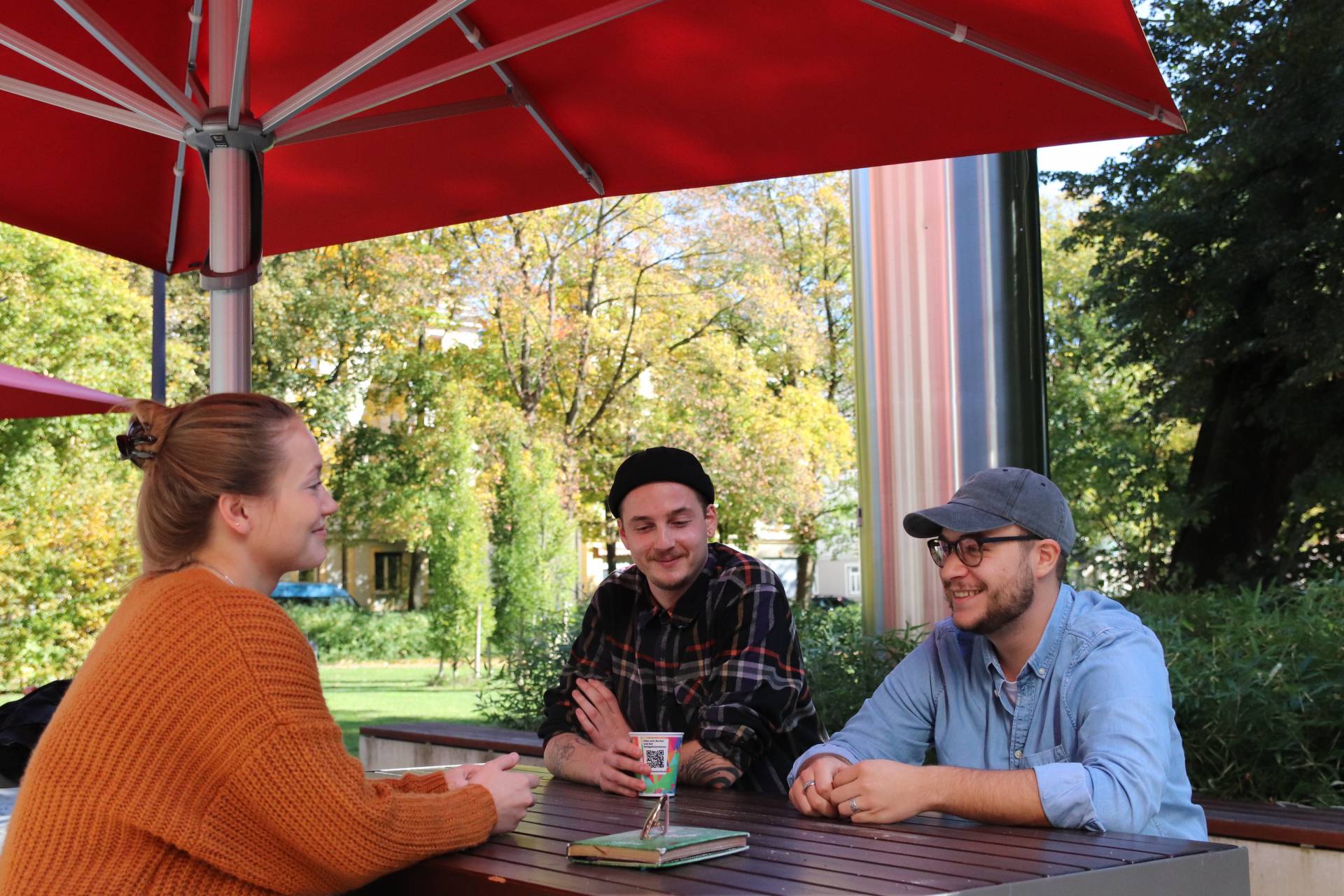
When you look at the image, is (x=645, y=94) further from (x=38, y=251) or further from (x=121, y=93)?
(x=38, y=251)

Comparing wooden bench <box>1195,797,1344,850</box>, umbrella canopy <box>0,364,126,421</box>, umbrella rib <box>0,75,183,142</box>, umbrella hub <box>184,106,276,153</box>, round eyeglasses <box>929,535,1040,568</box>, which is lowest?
wooden bench <box>1195,797,1344,850</box>

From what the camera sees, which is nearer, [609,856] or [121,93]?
[609,856]

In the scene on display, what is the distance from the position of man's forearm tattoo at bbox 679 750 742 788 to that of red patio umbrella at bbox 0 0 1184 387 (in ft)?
5.20

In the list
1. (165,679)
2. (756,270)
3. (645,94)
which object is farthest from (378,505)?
(165,679)

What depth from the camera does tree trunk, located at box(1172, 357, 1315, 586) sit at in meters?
10.5

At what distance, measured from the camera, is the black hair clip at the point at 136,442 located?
228 centimetres

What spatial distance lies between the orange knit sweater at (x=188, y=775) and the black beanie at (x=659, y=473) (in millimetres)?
1560

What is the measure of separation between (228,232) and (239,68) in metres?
0.43

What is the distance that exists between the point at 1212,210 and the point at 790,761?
8.29 meters

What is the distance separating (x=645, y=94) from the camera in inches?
156

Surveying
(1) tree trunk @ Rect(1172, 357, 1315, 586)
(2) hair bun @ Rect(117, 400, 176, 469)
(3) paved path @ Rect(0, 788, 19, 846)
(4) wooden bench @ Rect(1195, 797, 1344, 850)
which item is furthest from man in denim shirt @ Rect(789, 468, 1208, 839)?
(1) tree trunk @ Rect(1172, 357, 1315, 586)

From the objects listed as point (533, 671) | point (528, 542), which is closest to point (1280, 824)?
point (533, 671)

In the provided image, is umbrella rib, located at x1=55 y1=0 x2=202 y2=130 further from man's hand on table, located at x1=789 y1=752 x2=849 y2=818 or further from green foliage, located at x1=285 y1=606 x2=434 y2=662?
green foliage, located at x1=285 y1=606 x2=434 y2=662

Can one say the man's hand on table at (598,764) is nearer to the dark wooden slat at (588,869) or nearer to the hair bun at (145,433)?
the dark wooden slat at (588,869)
